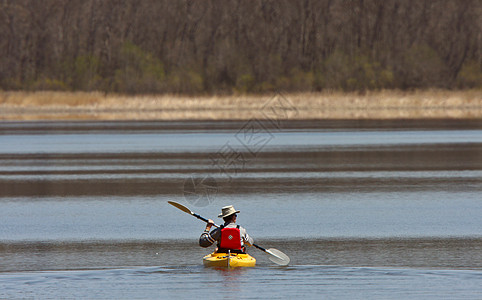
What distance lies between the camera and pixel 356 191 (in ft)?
64.0

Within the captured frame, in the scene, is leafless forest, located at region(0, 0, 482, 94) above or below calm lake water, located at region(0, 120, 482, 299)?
above

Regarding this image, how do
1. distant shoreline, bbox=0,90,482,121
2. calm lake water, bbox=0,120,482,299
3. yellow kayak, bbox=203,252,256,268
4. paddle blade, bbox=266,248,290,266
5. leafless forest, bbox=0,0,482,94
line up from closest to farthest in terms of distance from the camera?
calm lake water, bbox=0,120,482,299 → yellow kayak, bbox=203,252,256,268 → paddle blade, bbox=266,248,290,266 → distant shoreline, bbox=0,90,482,121 → leafless forest, bbox=0,0,482,94

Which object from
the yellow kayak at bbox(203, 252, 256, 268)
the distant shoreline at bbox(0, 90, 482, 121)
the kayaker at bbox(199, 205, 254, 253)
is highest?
the distant shoreline at bbox(0, 90, 482, 121)

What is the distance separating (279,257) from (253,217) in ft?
14.1

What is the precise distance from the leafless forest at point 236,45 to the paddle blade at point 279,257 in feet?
215

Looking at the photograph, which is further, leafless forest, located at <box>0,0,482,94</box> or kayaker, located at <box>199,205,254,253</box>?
leafless forest, located at <box>0,0,482,94</box>

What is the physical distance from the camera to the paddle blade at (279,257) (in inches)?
456

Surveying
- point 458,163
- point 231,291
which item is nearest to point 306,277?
point 231,291

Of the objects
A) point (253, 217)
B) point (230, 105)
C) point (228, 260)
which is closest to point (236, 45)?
point (230, 105)

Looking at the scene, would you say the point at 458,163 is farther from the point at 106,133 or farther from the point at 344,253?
the point at 106,133

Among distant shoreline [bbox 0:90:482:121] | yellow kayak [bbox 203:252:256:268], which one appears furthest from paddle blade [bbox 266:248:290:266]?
distant shoreline [bbox 0:90:482:121]

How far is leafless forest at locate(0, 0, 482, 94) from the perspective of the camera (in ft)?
262

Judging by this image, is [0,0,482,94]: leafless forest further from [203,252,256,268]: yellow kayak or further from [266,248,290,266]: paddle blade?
[203,252,256,268]: yellow kayak

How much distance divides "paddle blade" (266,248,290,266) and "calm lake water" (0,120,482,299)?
0.44 ft
